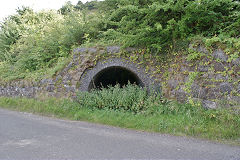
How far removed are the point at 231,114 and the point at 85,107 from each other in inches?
207

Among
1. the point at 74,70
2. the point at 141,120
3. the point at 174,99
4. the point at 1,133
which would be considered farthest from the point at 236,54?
the point at 1,133

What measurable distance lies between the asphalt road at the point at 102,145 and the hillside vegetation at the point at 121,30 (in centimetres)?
303

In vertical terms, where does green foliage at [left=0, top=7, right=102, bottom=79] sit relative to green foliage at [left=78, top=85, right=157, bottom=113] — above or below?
above

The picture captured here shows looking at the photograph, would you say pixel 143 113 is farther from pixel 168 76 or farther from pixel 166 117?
pixel 168 76

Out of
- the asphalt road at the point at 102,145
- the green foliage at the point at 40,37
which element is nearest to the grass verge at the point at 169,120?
the asphalt road at the point at 102,145

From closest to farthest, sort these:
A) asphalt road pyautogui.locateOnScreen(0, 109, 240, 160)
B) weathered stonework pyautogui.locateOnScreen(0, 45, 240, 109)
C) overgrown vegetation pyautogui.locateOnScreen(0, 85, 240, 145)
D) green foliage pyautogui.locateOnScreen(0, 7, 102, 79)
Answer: asphalt road pyautogui.locateOnScreen(0, 109, 240, 160), overgrown vegetation pyautogui.locateOnScreen(0, 85, 240, 145), weathered stonework pyautogui.locateOnScreen(0, 45, 240, 109), green foliage pyautogui.locateOnScreen(0, 7, 102, 79)

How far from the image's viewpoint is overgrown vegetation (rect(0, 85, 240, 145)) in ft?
15.1

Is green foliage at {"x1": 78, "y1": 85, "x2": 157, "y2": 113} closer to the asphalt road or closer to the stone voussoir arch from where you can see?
the stone voussoir arch

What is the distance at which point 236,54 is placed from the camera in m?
5.11

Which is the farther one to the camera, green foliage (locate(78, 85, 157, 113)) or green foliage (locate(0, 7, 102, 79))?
green foliage (locate(0, 7, 102, 79))

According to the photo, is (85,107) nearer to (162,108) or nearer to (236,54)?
(162,108)

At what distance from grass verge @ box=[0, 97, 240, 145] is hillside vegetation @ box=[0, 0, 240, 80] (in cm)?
190

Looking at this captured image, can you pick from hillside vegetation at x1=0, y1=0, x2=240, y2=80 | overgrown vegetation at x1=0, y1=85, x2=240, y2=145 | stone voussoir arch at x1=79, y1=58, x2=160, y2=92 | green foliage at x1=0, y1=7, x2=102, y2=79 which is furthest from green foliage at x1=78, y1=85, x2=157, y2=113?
green foliage at x1=0, y1=7, x2=102, y2=79

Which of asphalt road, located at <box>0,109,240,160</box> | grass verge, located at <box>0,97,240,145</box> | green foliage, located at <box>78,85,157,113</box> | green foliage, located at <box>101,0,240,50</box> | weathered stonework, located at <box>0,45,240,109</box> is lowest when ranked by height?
asphalt road, located at <box>0,109,240,160</box>
